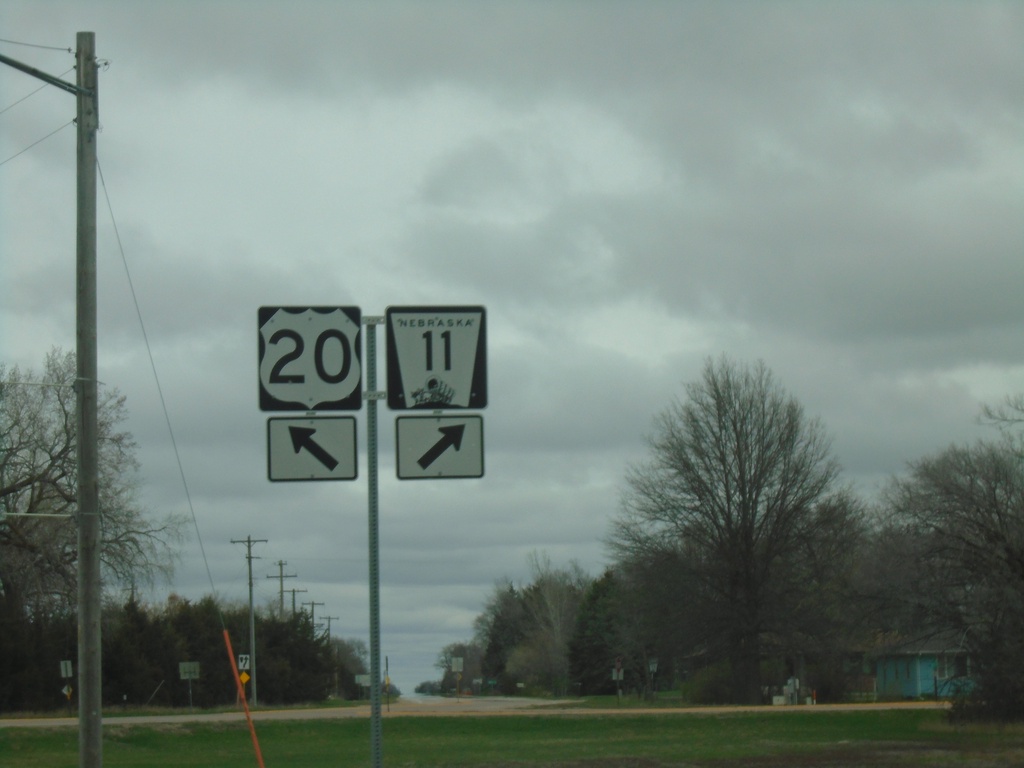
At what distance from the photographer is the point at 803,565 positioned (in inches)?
2211

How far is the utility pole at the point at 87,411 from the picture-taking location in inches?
498

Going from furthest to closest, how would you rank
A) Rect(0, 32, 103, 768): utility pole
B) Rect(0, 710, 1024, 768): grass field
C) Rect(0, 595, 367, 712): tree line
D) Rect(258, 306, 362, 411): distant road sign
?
Rect(0, 595, 367, 712): tree line, Rect(0, 710, 1024, 768): grass field, Rect(0, 32, 103, 768): utility pole, Rect(258, 306, 362, 411): distant road sign

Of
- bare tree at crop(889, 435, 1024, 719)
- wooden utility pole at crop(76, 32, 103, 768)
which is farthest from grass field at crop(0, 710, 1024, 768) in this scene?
wooden utility pole at crop(76, 32, 103, 768)

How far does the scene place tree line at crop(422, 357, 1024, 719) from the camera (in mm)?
34781

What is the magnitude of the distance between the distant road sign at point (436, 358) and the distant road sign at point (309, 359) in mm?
228

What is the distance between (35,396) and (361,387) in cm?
4643

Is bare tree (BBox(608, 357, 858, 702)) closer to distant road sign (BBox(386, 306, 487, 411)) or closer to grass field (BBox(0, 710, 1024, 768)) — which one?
grass field (BBox(0, 710, 1024, 768))

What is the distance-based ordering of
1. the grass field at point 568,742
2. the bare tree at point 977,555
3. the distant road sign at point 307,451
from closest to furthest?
the distant road sign at point 307,451
the grass field at point 568,742
the bare tree at point 977,555

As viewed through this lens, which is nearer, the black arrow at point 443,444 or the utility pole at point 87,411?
the black arrow at point 443,444

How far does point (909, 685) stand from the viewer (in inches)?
2977

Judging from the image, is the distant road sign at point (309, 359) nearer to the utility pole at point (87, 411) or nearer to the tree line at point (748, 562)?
the utility pole at point (87, 411)

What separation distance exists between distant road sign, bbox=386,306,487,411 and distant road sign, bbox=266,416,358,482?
41cm

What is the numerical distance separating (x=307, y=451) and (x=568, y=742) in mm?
31755

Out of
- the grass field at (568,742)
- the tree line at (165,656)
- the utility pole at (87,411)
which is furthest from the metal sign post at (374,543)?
the tree line at (165,656)
